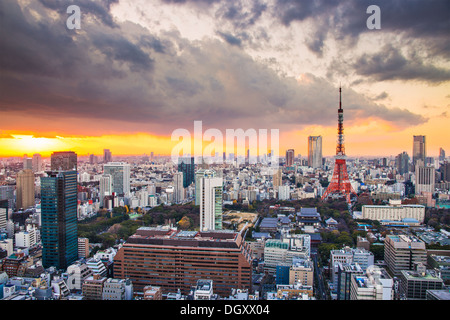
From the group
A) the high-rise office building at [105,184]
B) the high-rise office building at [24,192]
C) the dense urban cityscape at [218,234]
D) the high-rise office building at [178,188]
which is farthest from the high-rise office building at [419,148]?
the high-rise office building at [105,184]

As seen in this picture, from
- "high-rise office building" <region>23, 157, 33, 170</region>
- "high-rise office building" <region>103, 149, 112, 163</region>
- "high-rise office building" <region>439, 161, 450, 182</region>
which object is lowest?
"high-rise office building" <region>439, 161, 450, 182</region>

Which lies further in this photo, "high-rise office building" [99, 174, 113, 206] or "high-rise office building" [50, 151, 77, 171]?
"high-rise office building" [99, 174, 113, 206]

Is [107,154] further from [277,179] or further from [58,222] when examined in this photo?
[277,179]

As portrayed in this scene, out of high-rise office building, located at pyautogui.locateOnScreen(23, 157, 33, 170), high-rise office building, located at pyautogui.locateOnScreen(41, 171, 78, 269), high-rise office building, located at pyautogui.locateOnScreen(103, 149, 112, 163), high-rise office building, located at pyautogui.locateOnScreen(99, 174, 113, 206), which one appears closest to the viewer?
high-rise office building, located at pyautogui.locateOnScreen(41, 171, 78, 269)

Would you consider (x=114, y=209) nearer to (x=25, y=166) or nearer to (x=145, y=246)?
(x=25, y=166)

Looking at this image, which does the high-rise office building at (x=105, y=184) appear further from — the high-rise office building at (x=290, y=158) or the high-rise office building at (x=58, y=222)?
the high-rise office building at (x=290, y=158)

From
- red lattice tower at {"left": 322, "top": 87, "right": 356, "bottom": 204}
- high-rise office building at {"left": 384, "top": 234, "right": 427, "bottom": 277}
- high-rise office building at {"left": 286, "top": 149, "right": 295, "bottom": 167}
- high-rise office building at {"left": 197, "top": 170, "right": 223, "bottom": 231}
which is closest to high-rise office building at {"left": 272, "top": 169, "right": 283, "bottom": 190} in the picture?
high-rise office building at {"left": 286, "top": 149, "right": 295, "bottom": 167}

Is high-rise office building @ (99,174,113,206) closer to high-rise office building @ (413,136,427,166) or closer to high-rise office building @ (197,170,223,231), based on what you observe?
high-rise office building @ (197,170,223,231)
